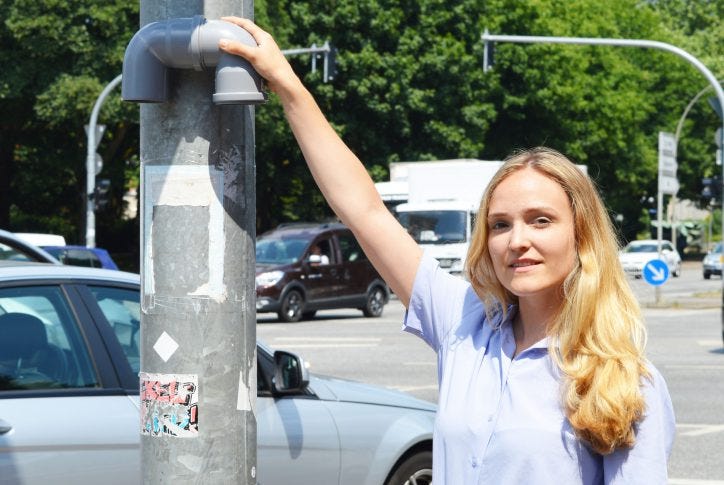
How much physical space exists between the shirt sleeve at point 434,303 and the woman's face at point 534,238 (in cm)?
20

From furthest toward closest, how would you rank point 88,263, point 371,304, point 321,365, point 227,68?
point 371,304
point 88,263
point 321,365
point 227,68

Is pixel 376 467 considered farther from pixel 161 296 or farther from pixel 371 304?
pixel 371 304

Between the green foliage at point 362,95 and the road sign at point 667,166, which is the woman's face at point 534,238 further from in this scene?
the green foliage at point 362,95

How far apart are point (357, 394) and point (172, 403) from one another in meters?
2.81

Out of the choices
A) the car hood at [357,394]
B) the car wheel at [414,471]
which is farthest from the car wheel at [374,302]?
the car wheel at [414,471]

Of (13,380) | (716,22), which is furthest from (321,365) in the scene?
(716,22)

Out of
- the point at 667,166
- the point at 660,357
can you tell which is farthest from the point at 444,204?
the point at 660,357

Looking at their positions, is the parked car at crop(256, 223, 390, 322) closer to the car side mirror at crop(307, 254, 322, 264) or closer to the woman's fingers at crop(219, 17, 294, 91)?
the car side mirror at crop(307, 254, 322, 264)

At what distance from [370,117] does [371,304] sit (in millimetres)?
17893

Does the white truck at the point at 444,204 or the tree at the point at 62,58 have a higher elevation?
the tree at the point at 62,58

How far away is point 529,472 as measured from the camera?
2.34m

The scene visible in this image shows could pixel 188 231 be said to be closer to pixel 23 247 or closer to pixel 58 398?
pixel 58 398

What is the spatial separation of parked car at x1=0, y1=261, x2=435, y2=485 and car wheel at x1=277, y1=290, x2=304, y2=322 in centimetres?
1874

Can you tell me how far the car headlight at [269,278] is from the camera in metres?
24.1
